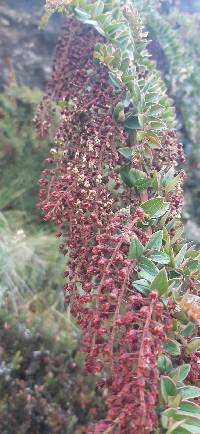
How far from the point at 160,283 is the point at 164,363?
16cm

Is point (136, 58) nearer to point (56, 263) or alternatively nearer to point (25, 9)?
point (56, 263)

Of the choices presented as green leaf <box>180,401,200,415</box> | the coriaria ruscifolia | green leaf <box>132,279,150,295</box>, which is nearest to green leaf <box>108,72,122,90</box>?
A: the coriaria ruscifolia

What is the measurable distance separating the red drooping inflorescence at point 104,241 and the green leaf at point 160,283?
4 cm

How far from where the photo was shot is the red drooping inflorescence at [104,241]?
89 cm

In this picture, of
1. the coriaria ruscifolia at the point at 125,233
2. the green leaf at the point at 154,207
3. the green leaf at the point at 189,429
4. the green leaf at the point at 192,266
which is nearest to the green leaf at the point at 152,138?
the coriaria ruscifolia at the point at 125,233

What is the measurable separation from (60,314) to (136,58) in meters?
1.43

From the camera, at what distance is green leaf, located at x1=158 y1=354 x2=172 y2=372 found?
104cm

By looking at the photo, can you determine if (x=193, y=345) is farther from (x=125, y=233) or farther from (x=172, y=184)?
(x=172, y=184)

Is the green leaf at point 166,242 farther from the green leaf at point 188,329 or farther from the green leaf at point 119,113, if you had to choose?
the green leaf at point 119,113

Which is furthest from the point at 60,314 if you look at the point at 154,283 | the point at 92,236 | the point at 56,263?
the point at 154,283

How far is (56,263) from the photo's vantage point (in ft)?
9.89

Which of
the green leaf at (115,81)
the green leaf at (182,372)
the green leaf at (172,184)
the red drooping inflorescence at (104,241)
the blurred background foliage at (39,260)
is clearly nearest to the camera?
the red drooping inflorescence at (104,241)

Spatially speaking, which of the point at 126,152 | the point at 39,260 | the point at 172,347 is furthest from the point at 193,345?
the point at 39,260

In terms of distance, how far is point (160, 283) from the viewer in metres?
1.03
